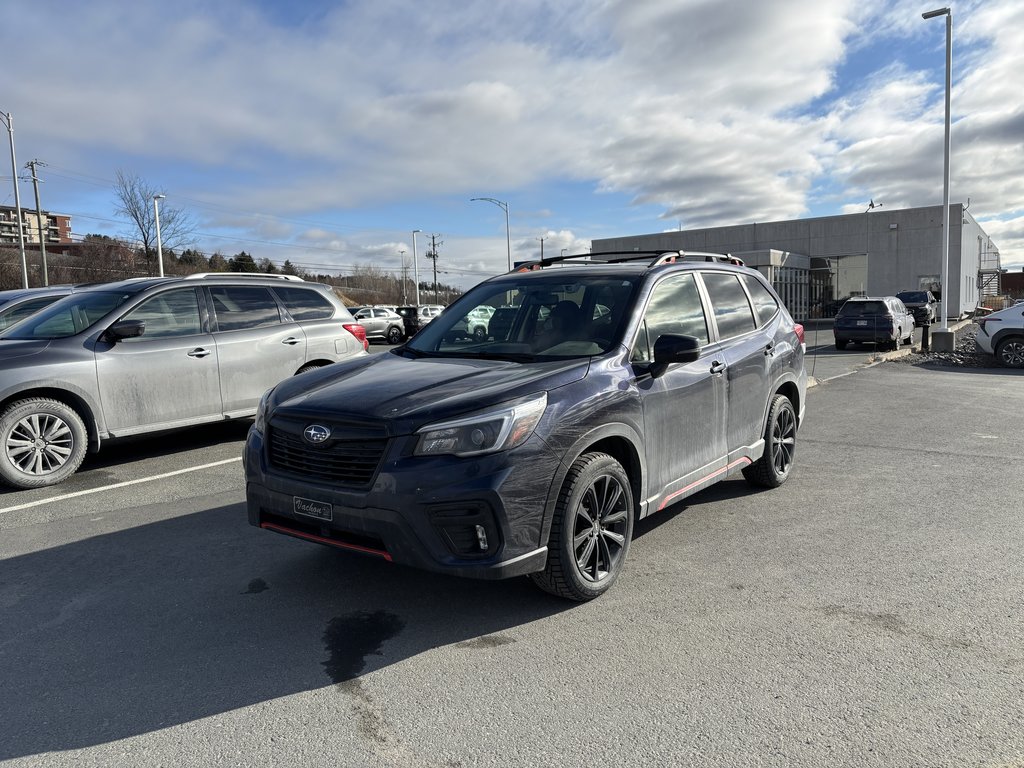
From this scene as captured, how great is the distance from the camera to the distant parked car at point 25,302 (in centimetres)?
1045

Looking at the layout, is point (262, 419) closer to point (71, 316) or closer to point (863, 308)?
point (71, 316)

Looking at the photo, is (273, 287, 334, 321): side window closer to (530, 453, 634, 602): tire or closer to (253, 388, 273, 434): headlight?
(253, 388, 273, 434): headlight

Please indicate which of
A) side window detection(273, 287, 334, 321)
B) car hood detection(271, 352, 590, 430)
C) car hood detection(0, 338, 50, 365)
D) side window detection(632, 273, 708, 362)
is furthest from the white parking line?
side window detection(632, 273, 708, 362)

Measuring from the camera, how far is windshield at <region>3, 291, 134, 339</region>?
6879 millimetres

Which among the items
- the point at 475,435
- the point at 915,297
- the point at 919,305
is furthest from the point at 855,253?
the point at 475,435

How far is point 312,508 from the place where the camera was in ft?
11.7

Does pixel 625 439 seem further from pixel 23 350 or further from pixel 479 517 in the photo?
pixel 23 350

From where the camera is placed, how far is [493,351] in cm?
447

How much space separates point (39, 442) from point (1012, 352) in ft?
58.3

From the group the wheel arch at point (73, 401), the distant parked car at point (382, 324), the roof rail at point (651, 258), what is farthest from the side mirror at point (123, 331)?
the distant parked car at point (382, 324)

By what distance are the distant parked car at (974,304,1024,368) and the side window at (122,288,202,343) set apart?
633 inches

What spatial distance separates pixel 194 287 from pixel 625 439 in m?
5.46

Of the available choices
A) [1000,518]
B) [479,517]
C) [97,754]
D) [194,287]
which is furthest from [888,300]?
[97,754]

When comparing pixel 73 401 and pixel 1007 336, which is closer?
pixel 73 401
